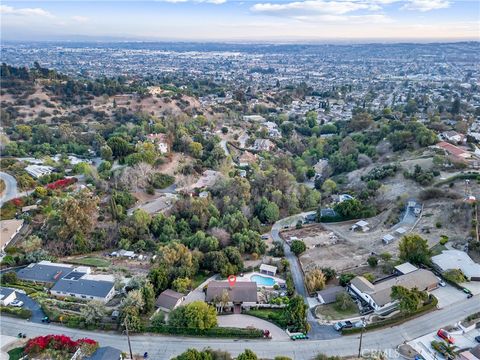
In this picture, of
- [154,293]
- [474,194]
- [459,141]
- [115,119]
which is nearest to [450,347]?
[154,293]

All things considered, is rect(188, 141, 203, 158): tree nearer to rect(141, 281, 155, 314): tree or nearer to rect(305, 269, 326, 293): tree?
rect(305, 269, 326, 293): tree

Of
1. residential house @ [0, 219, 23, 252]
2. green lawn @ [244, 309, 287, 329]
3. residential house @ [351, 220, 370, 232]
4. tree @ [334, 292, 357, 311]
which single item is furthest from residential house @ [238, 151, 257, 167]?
Answer: green lawn @ [244, 309, 287, 329]

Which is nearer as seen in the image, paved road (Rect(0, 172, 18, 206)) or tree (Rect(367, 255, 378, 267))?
tree (Rect(367, 255, 378, 267))

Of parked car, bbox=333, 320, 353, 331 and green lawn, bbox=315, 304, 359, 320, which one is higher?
parked car, bbox=333, 320, 353, 331

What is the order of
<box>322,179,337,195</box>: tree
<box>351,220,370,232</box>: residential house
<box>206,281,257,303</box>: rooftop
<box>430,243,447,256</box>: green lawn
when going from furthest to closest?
1. <box>322,179,337,195</box>: tree
2. <box>351,220,370,232</box>: residential house
3. <box>430,243,447,256</box>: green lawn
4. <box>206,281,257,303</box>: rooftop

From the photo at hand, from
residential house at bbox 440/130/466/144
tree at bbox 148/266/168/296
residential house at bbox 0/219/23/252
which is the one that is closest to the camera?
tree at bbox 148/266/168/296

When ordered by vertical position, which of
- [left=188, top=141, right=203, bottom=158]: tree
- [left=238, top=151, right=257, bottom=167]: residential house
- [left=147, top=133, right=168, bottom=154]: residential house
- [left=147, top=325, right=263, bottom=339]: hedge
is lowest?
[left=147, top=325, right=263, bottom=339]: hedge

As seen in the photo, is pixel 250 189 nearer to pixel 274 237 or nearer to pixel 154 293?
pixel 274 237

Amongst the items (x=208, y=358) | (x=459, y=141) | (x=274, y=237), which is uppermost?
(x=459, y=141)

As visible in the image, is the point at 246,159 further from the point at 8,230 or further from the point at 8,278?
the point at 8,278
